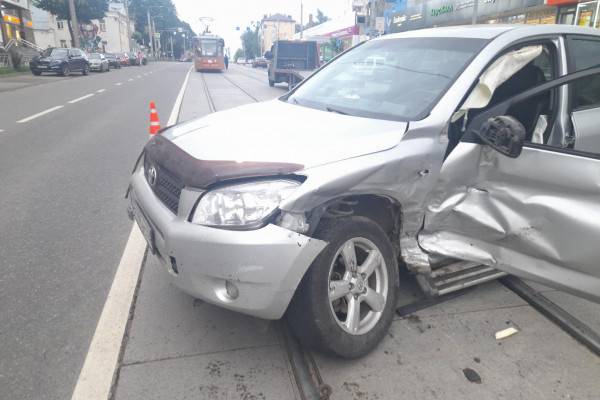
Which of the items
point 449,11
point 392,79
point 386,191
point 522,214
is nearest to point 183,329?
point 386,191

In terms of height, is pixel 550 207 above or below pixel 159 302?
above

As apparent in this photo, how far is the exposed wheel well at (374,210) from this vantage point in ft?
7.94

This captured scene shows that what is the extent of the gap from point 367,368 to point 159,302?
141 cm

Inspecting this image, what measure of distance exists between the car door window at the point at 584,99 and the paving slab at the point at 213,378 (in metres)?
2.40

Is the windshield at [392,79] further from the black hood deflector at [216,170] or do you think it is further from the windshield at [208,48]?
the windshield at [208,48]

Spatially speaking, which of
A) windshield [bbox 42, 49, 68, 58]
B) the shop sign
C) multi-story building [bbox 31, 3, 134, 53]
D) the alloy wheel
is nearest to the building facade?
the shop sign

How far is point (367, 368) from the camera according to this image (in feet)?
8.20

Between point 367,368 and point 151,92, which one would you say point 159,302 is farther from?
point 151,92

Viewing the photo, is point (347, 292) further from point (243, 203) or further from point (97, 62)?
point (97, 62)

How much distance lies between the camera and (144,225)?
2.78 metres

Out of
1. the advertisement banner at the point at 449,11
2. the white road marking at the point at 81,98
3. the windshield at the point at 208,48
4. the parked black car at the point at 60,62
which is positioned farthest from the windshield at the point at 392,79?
the windshield at the point at 208,48

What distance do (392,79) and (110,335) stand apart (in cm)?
244

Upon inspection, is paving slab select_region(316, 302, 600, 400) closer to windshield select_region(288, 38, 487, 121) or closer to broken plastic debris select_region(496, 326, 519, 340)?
broken plastic debris select_region(496, 326, 519, 340)

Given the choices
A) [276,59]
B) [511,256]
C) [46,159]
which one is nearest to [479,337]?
[511,256]
